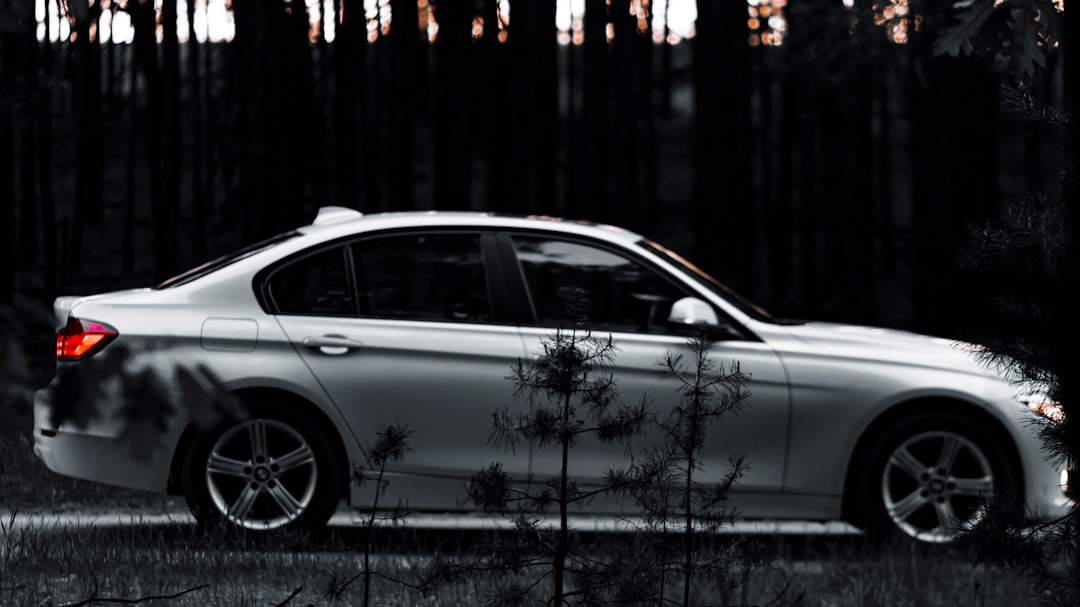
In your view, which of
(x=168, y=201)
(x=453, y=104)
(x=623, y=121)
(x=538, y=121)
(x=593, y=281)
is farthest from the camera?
A: (x=623, y=121)

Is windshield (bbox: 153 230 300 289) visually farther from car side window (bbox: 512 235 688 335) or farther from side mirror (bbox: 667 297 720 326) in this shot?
side mirror (bbox: 667 297 720 326)

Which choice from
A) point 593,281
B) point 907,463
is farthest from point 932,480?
point 593,281

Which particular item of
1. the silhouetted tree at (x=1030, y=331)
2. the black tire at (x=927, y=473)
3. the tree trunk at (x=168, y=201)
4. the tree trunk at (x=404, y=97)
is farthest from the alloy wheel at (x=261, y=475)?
the tree trunk at (x=404, y=97)

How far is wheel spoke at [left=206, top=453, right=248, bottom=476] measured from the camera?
20.6ft

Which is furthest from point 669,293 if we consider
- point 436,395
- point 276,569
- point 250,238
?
point 250,238

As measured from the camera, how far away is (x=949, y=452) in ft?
21.8

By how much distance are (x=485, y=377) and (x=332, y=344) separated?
0.75 metres

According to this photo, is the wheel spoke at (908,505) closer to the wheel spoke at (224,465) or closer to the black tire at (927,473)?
the black tire at (927,473)

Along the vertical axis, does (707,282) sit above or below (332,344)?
above

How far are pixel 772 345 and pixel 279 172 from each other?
8015mm

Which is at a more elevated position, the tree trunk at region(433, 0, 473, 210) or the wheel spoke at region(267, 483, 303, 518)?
the tree trunk at region(433, 0, 473, 210)

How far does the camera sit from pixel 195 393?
8.11 ft

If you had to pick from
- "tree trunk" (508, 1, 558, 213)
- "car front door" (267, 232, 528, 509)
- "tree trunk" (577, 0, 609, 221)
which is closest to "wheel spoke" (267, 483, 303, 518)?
"car front door" (267, 232, 528, 509)

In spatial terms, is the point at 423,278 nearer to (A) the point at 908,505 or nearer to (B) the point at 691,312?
(B) the point at 691,312
